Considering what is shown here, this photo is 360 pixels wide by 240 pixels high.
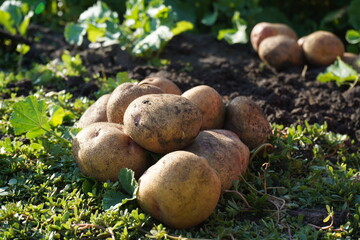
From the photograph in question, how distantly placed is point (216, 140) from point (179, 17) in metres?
3.31

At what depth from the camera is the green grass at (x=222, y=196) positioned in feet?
8.77

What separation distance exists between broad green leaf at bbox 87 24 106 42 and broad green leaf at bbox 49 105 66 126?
1834mm

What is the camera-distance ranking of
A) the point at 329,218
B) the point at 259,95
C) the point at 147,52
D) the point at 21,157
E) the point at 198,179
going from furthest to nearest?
the point at 147,52 → the point at 259,95 → the point at 21,157 → the point at 329,218 → the point at 198,179

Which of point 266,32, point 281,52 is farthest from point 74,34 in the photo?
point 281,52

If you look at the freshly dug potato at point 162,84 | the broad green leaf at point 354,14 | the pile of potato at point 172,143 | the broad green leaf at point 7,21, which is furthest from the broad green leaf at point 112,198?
the broad green leaf at point 354,14

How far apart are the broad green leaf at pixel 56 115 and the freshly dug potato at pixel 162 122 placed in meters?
0.80

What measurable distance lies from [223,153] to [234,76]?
213cm

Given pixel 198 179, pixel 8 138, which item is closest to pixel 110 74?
pixel 8 138

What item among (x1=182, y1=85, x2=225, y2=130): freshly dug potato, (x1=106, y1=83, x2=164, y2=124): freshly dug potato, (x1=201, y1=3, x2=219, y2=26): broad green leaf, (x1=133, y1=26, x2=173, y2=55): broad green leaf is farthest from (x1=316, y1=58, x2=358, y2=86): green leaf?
(x1=106, y1=83, x2=164, y2=124): freshly dug potato

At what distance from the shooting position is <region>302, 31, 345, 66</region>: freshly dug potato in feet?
16.8

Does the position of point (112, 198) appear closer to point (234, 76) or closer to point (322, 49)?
point (234, 76)

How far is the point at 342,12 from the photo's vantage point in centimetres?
610

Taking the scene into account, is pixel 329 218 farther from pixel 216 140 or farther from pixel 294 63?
pixel 294 63

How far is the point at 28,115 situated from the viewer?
329 centimetres
